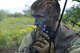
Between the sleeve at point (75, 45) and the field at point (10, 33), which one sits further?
the field at point (10, 33)

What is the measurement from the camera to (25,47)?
2207 millimetres

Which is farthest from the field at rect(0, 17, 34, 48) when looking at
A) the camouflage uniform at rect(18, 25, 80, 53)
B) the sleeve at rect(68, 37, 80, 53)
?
the sleeve at rect(68, 37, 80, 53)

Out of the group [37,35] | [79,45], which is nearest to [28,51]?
[37,35]

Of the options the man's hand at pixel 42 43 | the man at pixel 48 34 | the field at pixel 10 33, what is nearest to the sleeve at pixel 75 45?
the man at pixel 48 34

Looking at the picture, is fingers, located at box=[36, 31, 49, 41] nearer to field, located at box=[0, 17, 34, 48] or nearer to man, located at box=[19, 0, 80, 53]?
man, located at box=[19, 0, 80, 53]

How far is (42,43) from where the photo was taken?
6.14 feet

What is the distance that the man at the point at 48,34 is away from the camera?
190 cm

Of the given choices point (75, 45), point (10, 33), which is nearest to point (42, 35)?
point (75, 45)

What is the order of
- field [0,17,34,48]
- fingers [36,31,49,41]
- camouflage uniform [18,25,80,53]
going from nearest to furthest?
fingers [36,31,49,41]
camouflage uniform [18,25,80,53]
field [0,17,34,48]

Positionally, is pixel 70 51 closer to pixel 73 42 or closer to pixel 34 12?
pixel 73 42

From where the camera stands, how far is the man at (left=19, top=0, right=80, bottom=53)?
190cm

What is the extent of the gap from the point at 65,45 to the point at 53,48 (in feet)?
0.39

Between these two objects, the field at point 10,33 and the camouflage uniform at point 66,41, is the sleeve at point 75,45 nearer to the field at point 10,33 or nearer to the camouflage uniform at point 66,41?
the camouflage uniform at point 66,41

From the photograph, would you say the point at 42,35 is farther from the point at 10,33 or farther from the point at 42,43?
the point at 10,33
